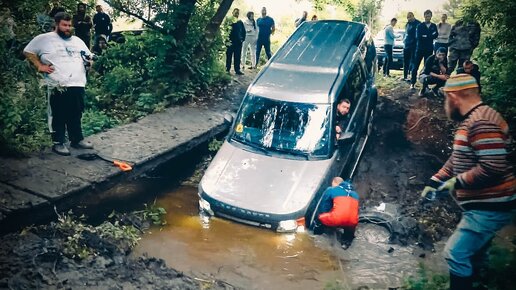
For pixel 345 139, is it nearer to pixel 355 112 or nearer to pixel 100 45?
pixel 355 112

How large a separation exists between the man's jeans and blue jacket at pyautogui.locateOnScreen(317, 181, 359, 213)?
6.87ft

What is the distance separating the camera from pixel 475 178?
3016 mm

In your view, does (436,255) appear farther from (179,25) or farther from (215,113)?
(179,25)

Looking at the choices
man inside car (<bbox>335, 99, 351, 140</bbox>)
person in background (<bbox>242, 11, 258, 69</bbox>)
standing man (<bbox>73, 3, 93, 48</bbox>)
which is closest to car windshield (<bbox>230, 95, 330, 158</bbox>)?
man inside car (<bbox>335, 99, 351, 140</bbox>)

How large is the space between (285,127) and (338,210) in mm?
1581

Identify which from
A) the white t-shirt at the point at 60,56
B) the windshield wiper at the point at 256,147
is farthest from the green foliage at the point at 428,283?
the white t-shirt at the point at 60,56

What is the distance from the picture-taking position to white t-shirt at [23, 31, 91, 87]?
17.9ft

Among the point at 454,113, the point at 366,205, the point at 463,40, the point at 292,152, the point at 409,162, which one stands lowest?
the point at 366,205

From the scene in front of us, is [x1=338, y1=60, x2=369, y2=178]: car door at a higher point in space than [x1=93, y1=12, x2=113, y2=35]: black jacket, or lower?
lower

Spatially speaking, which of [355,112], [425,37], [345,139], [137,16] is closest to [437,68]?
[425,37]

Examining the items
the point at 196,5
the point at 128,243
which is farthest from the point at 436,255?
the point at 196,5

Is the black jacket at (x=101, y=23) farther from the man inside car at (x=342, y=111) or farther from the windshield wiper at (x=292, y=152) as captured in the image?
the man inside car at (x=342, y=111)

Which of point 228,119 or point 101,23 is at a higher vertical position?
point 101,23

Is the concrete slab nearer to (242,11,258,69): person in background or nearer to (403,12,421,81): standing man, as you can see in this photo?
(242,11,258,69): person in background
